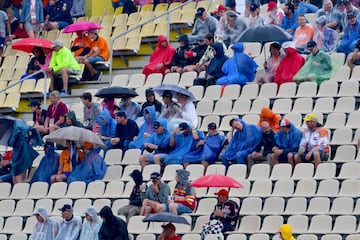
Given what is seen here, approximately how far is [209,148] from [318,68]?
2486mm

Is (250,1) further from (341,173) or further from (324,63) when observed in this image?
(341,173)

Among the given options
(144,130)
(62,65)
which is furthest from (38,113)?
(144,130)

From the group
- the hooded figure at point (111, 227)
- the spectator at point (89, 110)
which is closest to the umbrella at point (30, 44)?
the spectator at point (89, 110)

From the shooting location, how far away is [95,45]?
113ft

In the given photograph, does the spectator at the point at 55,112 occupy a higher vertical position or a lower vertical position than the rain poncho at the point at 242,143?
higher

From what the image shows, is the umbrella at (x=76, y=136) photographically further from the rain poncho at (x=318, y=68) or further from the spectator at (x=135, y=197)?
the rain poncho at (x=318, y=68)

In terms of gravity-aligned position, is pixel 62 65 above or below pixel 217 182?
Result: above

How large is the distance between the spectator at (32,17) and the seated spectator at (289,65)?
7.18 metres

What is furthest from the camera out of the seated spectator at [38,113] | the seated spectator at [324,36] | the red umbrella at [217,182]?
the seated spectator at [38,113]

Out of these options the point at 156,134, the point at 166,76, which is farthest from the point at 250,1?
the point at 156,134

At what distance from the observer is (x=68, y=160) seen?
30.7m

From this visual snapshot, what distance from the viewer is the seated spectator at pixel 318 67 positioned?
100ft

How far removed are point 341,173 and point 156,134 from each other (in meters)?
3.55

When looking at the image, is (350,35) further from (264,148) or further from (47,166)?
(47,166)
